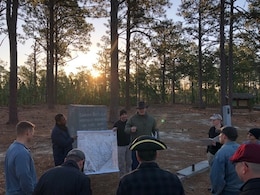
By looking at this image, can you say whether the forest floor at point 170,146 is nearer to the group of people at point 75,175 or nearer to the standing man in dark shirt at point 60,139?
the standing man in dark shirt at point 60,139

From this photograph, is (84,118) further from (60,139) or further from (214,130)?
(214,130)

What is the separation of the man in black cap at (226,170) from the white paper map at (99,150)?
11.1ft

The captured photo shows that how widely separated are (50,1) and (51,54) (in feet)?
12.6

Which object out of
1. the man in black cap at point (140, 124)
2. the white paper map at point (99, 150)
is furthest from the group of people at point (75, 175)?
the man in black cap at point (140, 124)

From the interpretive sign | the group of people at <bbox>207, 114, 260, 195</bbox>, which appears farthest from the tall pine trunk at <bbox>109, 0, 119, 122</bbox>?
the group of people at <bbox>207, 114, 260, 195</bbox>

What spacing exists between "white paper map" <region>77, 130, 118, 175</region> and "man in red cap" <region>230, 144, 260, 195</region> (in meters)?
5.12

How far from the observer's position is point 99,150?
7.30 meters

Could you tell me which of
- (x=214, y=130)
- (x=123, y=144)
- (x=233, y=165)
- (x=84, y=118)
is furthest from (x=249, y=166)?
(x=84, y=118)

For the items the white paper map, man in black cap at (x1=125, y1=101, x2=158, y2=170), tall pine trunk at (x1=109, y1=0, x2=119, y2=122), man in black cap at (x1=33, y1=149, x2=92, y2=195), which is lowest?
the white paper map

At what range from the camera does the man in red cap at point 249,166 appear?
2086mm

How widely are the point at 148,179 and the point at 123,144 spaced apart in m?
4.84

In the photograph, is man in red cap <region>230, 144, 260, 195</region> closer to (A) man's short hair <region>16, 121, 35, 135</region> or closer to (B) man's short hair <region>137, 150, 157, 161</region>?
(B) man's short hair <region>137, 150, 157, 161</region>

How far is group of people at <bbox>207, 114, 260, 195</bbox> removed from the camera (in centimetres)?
217

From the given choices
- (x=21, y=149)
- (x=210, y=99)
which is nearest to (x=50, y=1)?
(x=21, y=149)
